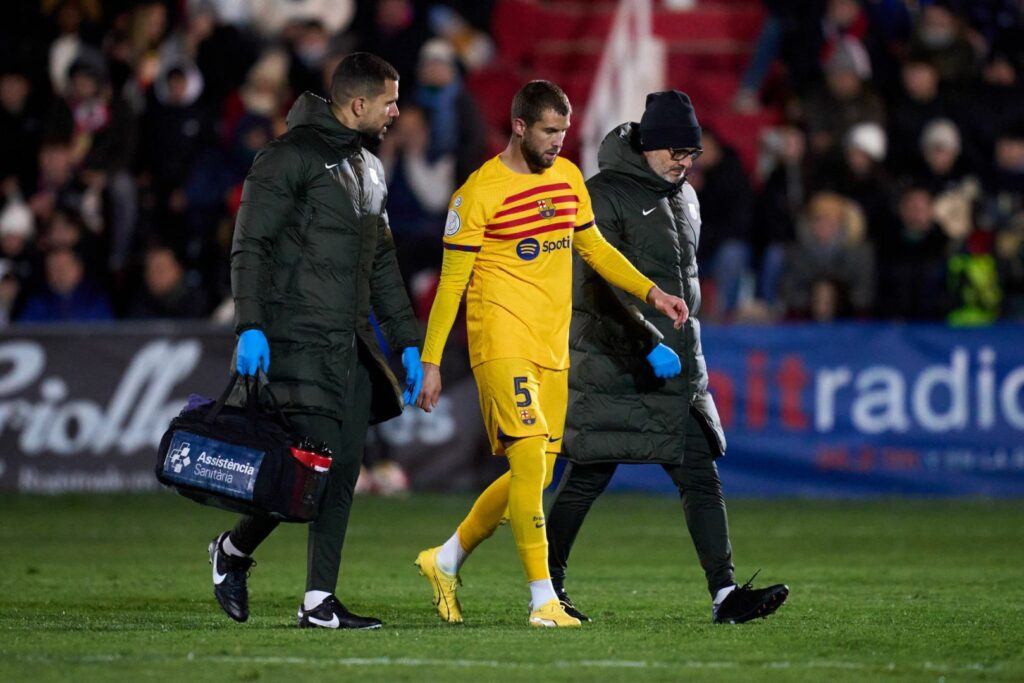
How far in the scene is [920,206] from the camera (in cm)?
1628

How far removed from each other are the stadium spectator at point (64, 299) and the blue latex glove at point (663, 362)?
9.73m

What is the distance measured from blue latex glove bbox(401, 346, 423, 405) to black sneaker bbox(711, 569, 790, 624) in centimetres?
151

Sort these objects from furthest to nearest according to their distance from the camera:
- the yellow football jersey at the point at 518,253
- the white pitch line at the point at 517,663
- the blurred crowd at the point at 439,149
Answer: the blurred crowd at the point at 439,149 → the yellow football jersey at the point at 518,253 → the white pitch line at the point at 517,663

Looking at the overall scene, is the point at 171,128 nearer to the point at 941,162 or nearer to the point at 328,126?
the point at 941,162

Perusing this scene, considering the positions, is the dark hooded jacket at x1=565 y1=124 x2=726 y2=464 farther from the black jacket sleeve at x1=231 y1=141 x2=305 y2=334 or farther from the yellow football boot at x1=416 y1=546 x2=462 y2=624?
the black jacket sleeve at x1=231 y1=141 x2=305 y2=334

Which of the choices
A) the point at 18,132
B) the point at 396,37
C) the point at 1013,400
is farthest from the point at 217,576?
the point at 18,132

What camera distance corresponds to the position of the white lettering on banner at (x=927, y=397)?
1490cm

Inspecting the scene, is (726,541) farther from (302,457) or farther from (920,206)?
(920,206)

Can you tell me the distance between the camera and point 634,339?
26.1ft

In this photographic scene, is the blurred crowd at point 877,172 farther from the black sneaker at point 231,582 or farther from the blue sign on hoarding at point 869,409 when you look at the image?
the black sneaker at point 231,582

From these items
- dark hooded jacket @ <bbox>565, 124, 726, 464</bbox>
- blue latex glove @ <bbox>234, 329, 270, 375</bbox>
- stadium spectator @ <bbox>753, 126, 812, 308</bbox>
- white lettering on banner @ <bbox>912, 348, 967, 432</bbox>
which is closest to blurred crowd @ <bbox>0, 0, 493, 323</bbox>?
stadium spectator @ <bbox>753, 126, 812, 308</bbox>

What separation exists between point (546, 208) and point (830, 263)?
888cm

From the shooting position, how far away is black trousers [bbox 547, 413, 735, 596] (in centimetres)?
788

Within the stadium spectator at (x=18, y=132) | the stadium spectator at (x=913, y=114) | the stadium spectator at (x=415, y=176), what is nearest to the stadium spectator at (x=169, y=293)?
the stadium spectator at (x=415, y=176)
